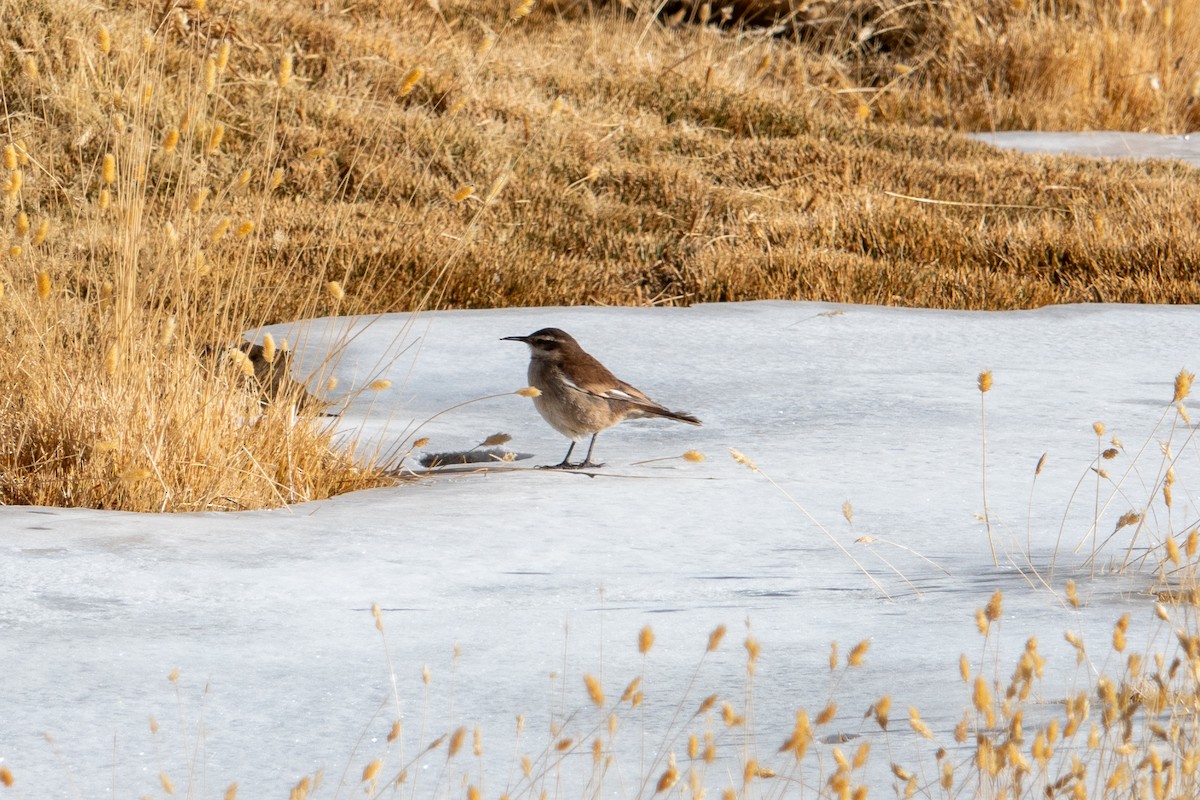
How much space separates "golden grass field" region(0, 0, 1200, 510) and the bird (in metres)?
0.63

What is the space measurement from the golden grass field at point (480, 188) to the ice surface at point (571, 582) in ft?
1.32

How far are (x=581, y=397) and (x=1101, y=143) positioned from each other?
26.2 ft

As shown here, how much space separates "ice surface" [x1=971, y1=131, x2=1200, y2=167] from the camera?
34.9ft

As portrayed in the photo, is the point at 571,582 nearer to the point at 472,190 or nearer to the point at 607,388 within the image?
the point at 607,388

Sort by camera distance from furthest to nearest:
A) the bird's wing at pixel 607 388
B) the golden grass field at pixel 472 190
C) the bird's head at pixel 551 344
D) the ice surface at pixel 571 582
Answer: the bird's head at pixel 551 344 → the bird's wing at pixel 607 388 → the golden grass field at pixel 472 190 → the ice surface at pixel 571 582

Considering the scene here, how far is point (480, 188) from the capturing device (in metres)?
8.63

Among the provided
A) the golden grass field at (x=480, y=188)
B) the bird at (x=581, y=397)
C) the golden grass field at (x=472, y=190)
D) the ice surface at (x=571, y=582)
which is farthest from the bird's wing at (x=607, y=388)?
the golden grass field at (x=480, y=188)

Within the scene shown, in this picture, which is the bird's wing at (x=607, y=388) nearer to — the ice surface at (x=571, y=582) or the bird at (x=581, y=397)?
the bird at (x=581, y=397)

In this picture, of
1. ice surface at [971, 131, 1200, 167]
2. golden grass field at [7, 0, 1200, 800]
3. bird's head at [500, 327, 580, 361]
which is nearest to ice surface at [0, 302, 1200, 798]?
golden grass field at [7, 0, 1200, 800]

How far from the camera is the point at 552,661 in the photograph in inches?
106

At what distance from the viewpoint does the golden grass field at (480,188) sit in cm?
394

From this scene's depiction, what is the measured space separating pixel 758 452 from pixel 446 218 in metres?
4.20

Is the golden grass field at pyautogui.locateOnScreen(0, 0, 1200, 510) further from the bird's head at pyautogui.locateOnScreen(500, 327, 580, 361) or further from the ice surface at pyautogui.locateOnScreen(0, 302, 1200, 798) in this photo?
the bird's head at pyautogui.locateOnScreen(500, 327, 580, 361)

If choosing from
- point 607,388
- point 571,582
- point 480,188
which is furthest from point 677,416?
point 480,188
